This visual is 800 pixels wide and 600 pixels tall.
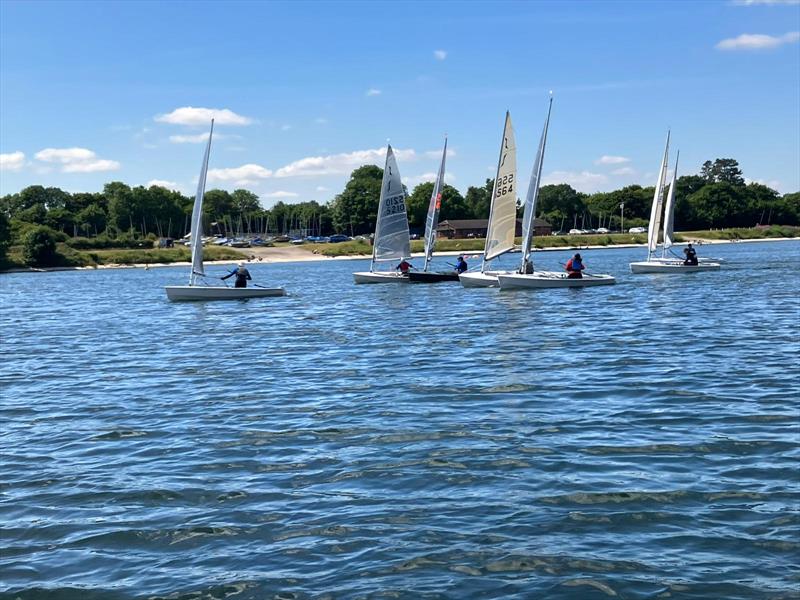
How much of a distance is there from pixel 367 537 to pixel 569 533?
1978mm

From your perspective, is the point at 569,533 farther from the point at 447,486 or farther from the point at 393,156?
the point at 393,156

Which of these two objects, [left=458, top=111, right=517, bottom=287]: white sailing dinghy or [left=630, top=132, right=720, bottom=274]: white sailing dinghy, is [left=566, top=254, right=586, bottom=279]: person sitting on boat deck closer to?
[left=458, top=111, right=517, bottom=287]: white sailing dinghy

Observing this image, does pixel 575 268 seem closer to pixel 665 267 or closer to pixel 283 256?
pixel 665 267

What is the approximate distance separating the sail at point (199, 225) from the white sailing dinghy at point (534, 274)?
1451 cm

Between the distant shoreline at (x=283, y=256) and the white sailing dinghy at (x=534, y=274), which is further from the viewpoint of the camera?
the distant shoreline at (x=283, y=256)

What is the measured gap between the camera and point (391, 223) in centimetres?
5578

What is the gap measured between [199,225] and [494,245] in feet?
53.0

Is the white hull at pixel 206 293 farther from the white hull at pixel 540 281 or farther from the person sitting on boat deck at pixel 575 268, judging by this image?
the person sitting on boat deck at pixel 575 268

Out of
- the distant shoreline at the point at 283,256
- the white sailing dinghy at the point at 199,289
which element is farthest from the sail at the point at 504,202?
the distant shoreline at the point at 283,256

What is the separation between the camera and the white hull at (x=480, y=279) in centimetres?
4722

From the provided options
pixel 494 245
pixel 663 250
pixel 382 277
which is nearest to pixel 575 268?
pixel 494 245

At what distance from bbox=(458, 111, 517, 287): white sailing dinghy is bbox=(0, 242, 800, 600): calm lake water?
80.5 feet

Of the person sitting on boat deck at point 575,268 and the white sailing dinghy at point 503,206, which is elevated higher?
the white sailing dinghy at point 503,206

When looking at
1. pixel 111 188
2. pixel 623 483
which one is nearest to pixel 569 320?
pixel 623 483
